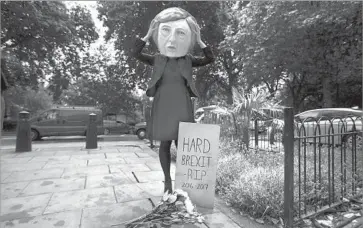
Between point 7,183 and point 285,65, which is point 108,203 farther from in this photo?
point 285,65

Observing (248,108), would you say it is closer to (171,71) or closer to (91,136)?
(171,71)

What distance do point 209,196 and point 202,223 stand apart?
0.36m

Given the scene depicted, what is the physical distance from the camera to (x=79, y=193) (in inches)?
129

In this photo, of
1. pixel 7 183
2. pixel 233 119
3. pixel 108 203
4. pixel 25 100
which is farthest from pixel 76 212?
pixel 25 100

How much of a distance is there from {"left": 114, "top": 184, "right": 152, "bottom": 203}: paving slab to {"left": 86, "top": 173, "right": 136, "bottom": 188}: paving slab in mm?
236

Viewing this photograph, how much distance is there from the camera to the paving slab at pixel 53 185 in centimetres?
338

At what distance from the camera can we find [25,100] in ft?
121

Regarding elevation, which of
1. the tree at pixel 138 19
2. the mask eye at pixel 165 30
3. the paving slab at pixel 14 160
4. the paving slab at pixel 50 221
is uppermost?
the tree at pixel 138 19

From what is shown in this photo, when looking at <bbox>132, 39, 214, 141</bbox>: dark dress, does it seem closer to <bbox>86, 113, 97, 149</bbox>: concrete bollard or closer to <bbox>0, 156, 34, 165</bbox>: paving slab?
<bbox>0, 156, 34, 165</bbox>: paving slab

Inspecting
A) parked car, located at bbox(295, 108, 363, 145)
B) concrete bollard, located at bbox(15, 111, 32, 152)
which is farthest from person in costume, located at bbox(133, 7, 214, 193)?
concrete bollard, located at bbox(15, 111, 32, 152)

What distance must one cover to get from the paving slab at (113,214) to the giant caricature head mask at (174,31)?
182 cm

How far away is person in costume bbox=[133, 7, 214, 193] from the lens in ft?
8.74

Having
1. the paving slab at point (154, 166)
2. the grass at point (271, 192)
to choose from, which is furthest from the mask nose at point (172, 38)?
the paving slab at point (154, 166)

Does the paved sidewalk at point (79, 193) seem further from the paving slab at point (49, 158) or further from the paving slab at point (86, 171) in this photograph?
the paving slab at point (49, 158)
